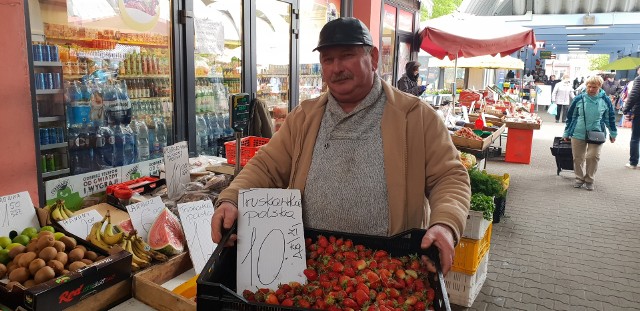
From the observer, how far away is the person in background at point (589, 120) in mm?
7328

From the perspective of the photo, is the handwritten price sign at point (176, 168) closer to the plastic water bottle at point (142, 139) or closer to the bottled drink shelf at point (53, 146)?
the bottled drink shelf at point (53, 146)

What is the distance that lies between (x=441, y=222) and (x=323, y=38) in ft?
2.75

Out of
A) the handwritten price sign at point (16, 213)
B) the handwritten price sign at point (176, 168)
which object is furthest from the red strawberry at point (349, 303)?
the handwritten price sign at point (176, 168)

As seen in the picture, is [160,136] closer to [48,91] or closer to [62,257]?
[48,91]

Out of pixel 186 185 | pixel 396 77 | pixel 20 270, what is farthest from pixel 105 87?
pixel 396 77

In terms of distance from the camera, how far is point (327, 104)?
80.3 inches

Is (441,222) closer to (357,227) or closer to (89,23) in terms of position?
(357,227)

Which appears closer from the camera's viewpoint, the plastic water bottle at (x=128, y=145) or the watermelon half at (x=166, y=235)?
the watermelon half at (x=166, y=235)

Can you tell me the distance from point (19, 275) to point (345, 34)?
5.13ft

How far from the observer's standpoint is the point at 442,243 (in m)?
1.53

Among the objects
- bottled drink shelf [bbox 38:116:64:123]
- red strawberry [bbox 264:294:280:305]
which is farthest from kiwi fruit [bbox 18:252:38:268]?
bottled drink shelf [bbox 38:116:64:123]

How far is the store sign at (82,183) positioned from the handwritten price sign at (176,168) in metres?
1.00

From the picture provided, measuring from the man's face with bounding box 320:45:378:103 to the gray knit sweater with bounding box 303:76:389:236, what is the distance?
0.19 feet

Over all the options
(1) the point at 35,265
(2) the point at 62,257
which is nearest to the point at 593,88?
(2) the point at 62,257
